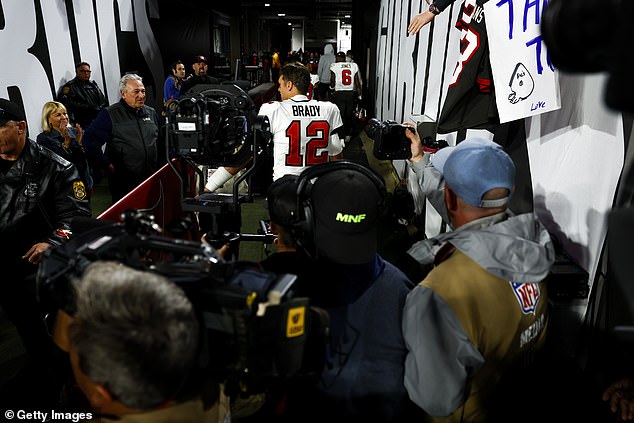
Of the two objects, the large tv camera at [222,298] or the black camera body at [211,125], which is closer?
the large tv camera at [222,298]

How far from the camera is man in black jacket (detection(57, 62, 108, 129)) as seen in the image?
5359 mm

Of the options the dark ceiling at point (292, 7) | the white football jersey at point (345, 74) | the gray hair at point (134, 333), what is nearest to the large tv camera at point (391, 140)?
the gray hair at point (134, 333)

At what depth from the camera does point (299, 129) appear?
346 centimetres

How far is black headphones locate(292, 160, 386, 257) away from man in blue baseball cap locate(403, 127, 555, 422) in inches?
10.5

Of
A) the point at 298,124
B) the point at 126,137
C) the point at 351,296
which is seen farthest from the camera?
the point at 126,137

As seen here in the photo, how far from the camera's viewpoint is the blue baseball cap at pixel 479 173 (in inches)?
52.5

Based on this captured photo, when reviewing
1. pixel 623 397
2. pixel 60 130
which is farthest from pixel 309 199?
pixel 60 130

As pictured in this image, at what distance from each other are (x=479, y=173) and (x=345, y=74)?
25.1ft

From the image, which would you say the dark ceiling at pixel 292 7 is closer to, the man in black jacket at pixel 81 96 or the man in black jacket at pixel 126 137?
the man in black jacket at pixel 81 96

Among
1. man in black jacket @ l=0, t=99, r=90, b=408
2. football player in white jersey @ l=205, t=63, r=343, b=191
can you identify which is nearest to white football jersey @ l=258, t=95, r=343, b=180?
football player in white jersey @ l=205, t=63, r=343, b=191

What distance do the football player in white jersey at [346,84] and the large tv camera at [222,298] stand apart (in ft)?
26.6

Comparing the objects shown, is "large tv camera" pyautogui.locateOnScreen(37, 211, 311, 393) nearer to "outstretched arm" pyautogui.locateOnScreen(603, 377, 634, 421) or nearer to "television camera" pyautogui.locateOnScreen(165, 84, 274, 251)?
"outstretched arm" pyautogui.locateOnScreen(603, 377, 634, 421)

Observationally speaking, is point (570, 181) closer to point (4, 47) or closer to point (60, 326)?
point (60, 326)

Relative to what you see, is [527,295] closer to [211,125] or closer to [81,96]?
[211,125]
